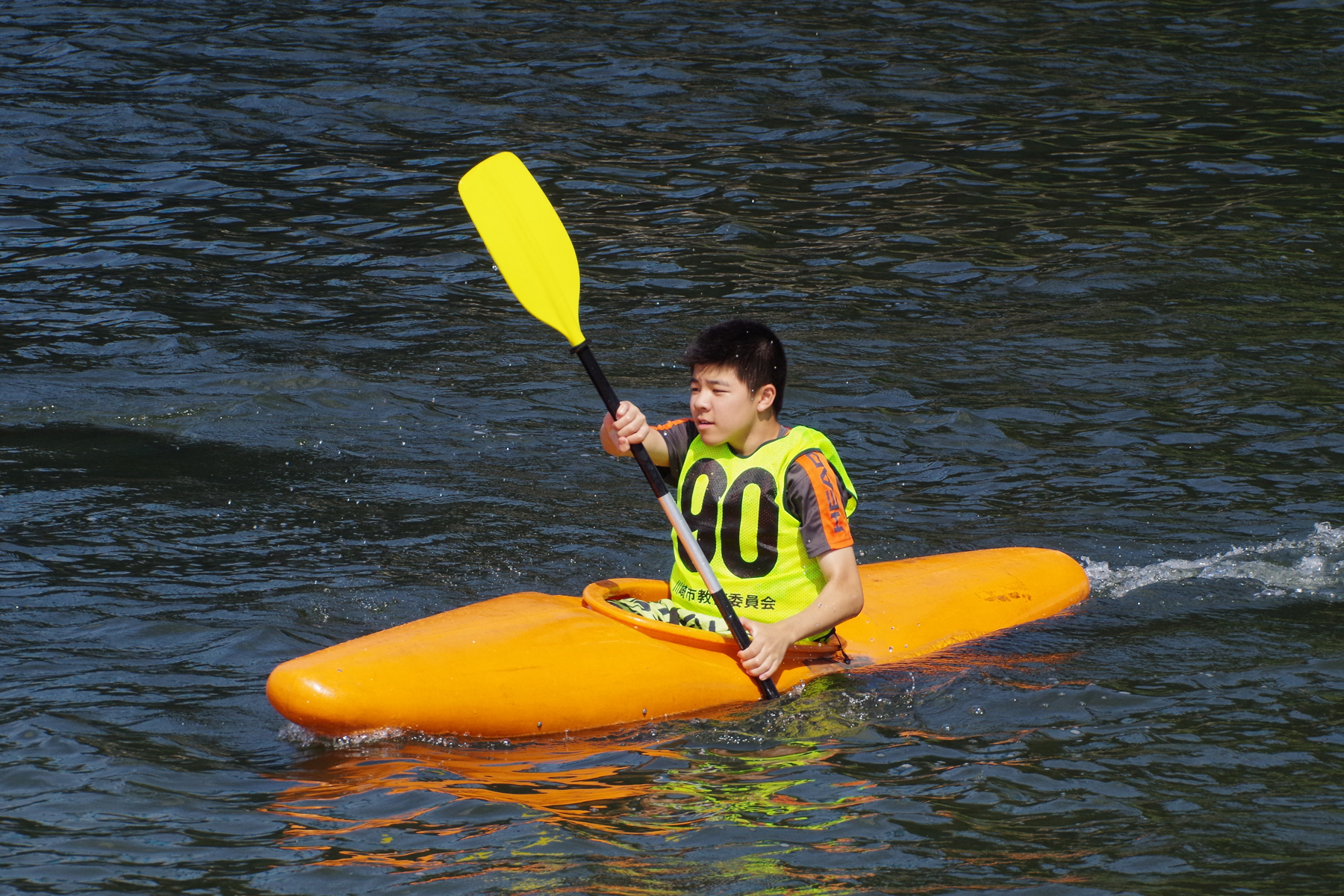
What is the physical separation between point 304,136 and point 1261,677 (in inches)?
347

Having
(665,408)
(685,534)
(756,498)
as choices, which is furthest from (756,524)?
(665,408)

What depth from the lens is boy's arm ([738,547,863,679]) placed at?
4117mm

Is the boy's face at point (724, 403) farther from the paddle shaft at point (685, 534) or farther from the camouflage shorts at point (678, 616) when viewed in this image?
the camouflage shorts at point (678, 616)

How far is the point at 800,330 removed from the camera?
8.06m

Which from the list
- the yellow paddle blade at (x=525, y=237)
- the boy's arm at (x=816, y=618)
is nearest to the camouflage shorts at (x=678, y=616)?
the boy's arm at (x=816, y=618)

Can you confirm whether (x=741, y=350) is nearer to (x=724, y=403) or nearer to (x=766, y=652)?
(x=724, y=403)

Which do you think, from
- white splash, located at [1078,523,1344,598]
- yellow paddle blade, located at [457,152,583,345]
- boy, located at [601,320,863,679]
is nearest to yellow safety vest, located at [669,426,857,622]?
boy, located at [601,320,863,679]

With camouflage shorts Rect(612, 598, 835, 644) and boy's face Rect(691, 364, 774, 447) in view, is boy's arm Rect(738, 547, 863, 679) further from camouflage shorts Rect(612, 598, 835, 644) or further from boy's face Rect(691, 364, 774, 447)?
boy's face Rect(691, 364, 774, 447)

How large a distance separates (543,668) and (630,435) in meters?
0.65

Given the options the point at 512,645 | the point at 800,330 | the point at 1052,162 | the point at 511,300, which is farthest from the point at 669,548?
the point at 1052,162

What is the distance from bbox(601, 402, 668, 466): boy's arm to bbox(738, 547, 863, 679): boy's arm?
573 mm

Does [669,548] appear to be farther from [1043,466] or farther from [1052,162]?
[1052,162]

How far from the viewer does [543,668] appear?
4.02 metres

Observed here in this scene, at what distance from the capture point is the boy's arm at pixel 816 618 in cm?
412
